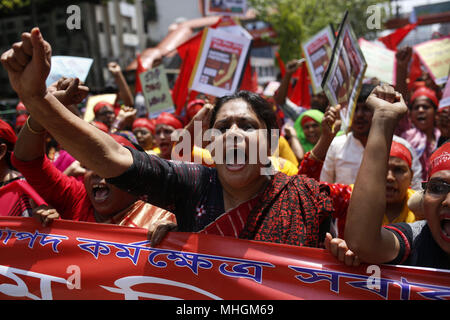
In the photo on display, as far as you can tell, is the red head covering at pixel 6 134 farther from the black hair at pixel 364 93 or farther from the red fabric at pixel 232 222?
the black hair at pixel 364 93

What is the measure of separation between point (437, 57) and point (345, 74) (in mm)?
3125

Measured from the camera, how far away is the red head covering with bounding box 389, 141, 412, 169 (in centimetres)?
243

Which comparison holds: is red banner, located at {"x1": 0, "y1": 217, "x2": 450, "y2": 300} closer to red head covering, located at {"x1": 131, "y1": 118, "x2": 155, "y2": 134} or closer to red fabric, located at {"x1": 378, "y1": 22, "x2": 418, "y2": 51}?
red head covering, located at {"x1": 131, "y1": 118, "x2": 155, "y2": 134}

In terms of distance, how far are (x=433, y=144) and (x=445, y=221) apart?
2.90m

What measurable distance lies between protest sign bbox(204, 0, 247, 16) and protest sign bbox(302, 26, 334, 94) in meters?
3.06

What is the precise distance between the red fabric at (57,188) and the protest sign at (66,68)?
0.61 meters

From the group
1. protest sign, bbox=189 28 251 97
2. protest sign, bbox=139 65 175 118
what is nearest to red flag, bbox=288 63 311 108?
protest sign, bbox=139 65 175 118

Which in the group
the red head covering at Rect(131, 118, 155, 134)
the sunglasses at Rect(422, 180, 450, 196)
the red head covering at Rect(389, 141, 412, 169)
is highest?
the sunglasses at Rect(422, 180, 450, 196)

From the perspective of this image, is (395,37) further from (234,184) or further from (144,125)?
(234,184)

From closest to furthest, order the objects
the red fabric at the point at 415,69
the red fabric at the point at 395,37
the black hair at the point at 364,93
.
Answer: the black hair at the point at 364,93 → the red fabric at the point at 415,69 → the red fabric at the point at 395,37

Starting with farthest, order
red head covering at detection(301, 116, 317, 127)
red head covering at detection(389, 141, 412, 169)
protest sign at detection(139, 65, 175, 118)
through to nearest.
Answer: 1. protest sign at detection(139, 65, 175, 118)
2. red head covering at detection(301, 116, 317, 127)
3. red head covering at detection(389, 141, 412, 169)

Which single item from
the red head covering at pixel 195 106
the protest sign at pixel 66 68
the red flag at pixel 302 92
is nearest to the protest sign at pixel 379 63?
the red flag at pixel 302 92

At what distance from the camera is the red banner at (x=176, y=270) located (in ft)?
5.14

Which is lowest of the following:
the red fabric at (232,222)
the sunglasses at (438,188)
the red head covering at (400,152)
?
the red fabric at (232,222)
